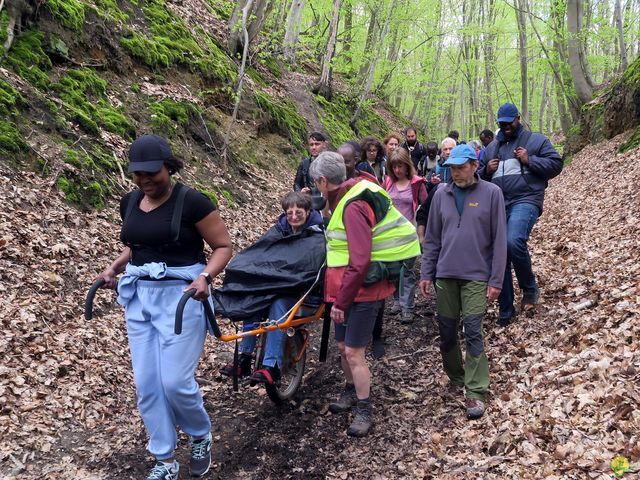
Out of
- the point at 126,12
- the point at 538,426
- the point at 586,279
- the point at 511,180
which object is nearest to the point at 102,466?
the point at 538,426

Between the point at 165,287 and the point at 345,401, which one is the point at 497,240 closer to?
the point at 345,401

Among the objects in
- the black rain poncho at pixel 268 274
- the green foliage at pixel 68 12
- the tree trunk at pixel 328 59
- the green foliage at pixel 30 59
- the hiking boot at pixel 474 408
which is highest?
the tree trunk at pixel 328 59

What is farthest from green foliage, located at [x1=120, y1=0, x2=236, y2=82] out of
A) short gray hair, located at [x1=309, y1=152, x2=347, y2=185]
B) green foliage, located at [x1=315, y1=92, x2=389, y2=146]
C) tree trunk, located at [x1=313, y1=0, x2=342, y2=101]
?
short gray hair, located at [x1=309, y1=152, x2=347, y2=185]

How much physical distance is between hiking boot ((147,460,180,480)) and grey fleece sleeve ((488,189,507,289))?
3.04 metres

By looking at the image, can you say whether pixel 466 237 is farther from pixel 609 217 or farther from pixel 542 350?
pixel 609 217

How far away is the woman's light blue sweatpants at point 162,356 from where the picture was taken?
12.2 feet

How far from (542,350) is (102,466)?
4.28m

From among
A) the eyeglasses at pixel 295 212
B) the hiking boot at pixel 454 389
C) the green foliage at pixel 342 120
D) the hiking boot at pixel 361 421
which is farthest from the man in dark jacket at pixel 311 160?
the green foliage at pixel 342 120

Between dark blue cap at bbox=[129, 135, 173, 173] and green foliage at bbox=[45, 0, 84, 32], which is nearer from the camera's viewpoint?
dark blue cap at bbox=[129, 135, 173, 173]

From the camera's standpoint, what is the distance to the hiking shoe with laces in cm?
407

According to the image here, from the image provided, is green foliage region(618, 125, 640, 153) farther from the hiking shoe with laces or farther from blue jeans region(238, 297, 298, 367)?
the hiking shoe with laces

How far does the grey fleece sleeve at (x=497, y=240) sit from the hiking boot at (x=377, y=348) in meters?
2.11

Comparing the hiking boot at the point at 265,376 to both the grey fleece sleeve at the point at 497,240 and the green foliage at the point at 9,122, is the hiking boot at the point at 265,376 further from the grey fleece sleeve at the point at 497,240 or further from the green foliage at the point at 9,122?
the green foliage at the point at 9,122

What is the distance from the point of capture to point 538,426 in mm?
4039
